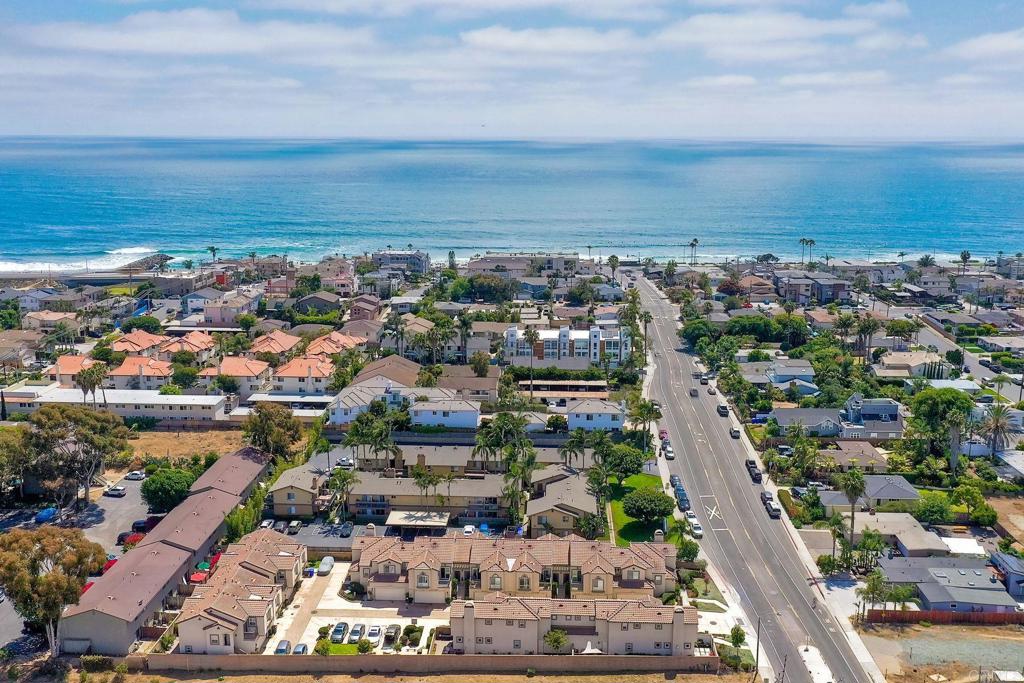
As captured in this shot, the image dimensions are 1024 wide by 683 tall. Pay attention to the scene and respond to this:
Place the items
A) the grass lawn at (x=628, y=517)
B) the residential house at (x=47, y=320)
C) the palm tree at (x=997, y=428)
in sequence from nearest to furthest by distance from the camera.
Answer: the grass lawn at (x=628, y=517)
the palm tree at (x=997, y=428)
the residential house at (x=47, y=320)

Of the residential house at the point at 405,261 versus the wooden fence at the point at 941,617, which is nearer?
the wooden fence at the point at 941,617

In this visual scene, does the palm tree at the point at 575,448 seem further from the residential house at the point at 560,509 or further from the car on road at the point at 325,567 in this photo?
the car on road at the point at 325,567

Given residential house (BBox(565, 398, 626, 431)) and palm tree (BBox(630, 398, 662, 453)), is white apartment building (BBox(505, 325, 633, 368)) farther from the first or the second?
palm tree (BBox(630, 398, 662, 453))

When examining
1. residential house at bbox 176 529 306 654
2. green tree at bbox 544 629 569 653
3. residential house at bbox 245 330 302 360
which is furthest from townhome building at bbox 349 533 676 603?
residential house at bbox 245 330 302 360

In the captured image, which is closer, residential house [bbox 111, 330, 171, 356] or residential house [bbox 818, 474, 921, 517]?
residential house [bbox 818, 474, 921, 517]

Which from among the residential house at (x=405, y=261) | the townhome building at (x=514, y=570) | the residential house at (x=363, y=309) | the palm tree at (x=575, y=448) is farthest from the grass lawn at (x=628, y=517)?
the residential house at (x=405, y=261)

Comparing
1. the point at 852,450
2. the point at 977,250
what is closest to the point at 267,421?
the point at 852,450

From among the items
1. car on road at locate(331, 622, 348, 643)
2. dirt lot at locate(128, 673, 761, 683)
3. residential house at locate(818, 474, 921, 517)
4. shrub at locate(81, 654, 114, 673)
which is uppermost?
residential house at locate(818, 474, 921, 517)
